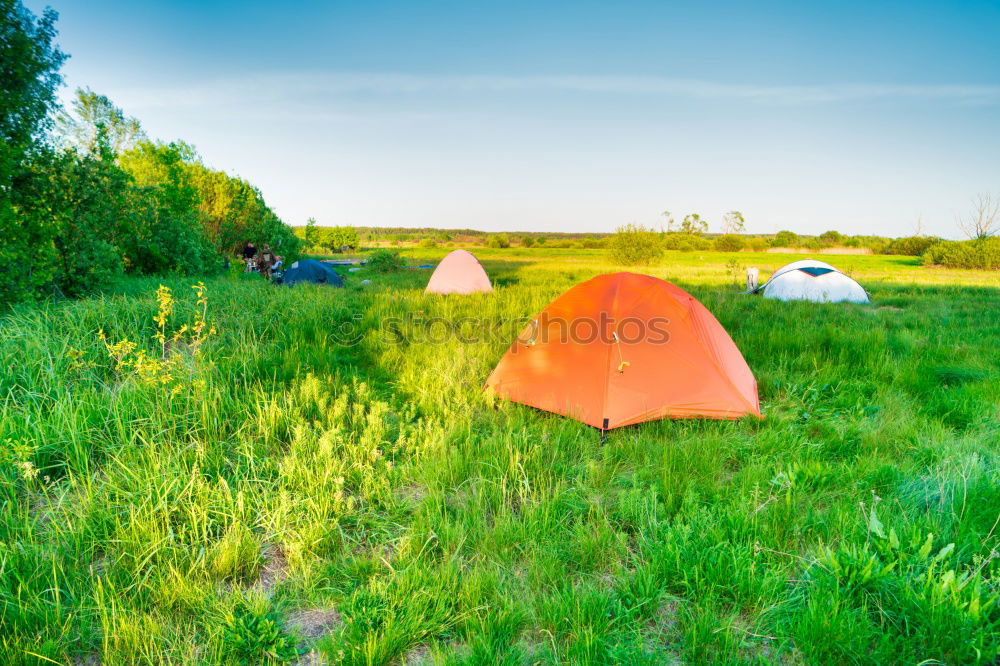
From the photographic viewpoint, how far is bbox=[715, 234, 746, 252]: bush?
2364 inches

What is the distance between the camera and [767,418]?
4691 mm

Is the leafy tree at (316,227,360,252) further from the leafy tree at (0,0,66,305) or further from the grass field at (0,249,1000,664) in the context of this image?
the grass field at (0,249,1000,664)

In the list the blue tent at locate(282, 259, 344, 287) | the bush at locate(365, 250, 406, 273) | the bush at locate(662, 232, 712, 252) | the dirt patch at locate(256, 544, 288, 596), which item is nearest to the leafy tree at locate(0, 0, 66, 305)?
the dirt patch at locate(256, 544, 288, 596)

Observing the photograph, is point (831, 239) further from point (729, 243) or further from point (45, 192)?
point (45, 192)

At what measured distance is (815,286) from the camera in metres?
14.1

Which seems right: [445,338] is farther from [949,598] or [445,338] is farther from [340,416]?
[949,598]

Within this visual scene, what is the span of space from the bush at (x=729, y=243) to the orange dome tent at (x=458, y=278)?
5411 cm

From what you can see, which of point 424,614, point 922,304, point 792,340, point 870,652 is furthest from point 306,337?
point 922,304

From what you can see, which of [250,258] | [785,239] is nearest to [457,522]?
[250,258]

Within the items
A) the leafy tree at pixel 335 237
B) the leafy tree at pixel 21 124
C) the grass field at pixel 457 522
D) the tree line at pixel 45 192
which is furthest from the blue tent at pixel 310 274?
the leafy tree at pixel 335 237

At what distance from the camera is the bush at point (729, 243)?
2364 inches

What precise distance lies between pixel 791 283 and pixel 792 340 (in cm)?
825

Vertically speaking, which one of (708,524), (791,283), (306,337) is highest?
(791,283)

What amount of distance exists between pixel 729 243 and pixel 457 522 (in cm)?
6745
